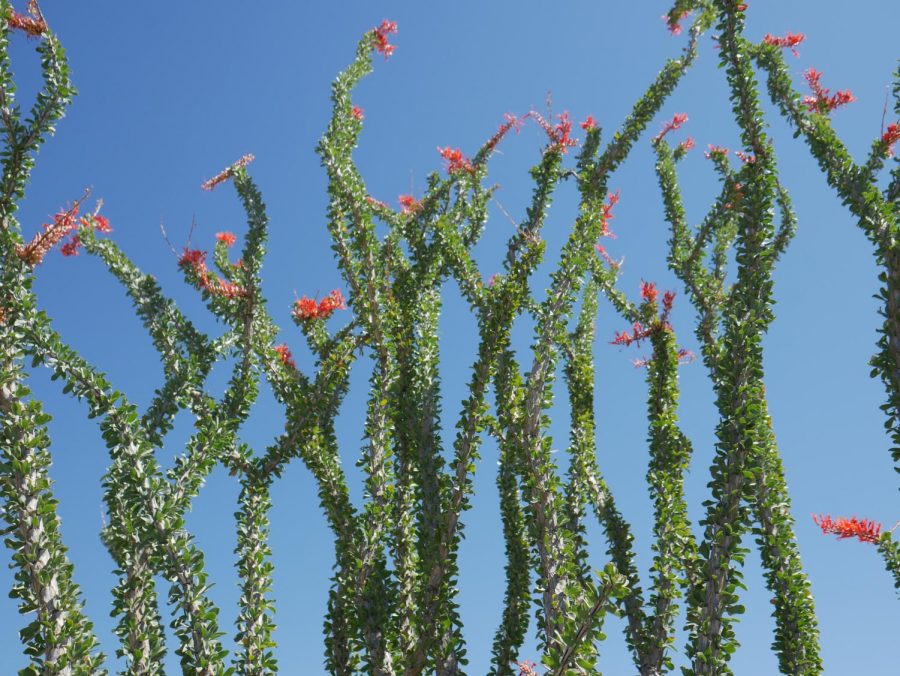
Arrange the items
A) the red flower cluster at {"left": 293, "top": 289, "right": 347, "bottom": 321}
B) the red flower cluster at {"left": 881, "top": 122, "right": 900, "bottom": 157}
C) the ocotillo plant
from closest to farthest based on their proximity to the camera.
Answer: the ocotillo plant < the red flower cluster at {"left": 881, "top": 122, "right": 900, "bottom": 157} < the red flower cluster at {"left": 293, "top": 289, "right": 347, "bottom": 321}

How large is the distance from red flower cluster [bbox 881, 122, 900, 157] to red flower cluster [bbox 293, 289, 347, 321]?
7534 mm

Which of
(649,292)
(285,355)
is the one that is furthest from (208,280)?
(649,292)

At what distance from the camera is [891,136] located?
8.05 metres

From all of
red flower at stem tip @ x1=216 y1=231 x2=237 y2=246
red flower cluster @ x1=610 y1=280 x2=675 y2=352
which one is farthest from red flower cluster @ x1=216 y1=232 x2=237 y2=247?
red flower cluster @ x1=610 y1=280 x2=675 y2=352

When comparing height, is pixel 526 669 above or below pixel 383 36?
below

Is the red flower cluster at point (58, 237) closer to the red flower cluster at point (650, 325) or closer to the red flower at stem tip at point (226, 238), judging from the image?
the red flower at stem tip at point (226, 238)

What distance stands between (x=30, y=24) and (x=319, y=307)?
5411 millimetres

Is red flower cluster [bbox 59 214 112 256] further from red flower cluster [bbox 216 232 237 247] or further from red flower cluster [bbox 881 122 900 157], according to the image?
red flower cluster [bbox 881 122 900 157]

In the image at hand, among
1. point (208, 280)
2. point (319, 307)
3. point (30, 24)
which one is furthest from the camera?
→ point (319, 307)

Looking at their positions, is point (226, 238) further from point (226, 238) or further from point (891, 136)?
point (891, 136)

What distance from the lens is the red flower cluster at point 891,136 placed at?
26.0 feet

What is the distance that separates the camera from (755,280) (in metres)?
5.91

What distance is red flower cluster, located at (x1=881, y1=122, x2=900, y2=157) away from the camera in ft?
26.0

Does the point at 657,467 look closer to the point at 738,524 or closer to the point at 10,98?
the point at 738,524
